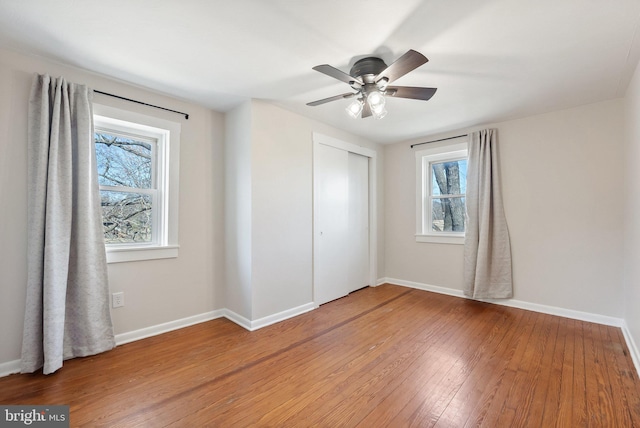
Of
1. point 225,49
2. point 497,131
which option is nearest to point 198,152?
point 225,49

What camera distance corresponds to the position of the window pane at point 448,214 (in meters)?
4.00

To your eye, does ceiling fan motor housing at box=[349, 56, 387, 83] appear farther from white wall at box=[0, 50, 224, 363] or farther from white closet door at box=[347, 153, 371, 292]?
white closet door at box=[347, 153, 371, 292]

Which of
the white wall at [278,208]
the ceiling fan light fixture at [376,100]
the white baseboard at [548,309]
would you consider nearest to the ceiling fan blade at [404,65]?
the ceiling fan light fixture at [376,100]

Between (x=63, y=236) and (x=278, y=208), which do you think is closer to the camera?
(x=63, y=236)

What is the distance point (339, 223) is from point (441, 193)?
168 centimetres

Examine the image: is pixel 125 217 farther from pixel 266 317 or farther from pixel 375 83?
pixel 375 83

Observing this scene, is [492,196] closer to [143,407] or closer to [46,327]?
[143,407]

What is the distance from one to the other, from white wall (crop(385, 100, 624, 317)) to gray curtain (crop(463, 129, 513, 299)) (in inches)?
4.6

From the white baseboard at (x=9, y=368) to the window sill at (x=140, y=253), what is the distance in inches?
34.2

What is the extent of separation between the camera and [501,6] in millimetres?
1551

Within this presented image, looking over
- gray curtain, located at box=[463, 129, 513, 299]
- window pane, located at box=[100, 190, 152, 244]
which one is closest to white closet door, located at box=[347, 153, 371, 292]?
gray curtain, located at box=[463, 129, 513, 299]

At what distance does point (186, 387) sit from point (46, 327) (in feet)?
3.69

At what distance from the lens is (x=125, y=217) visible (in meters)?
2.63
